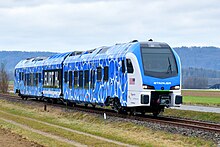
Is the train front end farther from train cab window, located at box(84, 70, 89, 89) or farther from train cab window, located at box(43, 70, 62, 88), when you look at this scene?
train cab window, located at box(43, 70, 62, 88)

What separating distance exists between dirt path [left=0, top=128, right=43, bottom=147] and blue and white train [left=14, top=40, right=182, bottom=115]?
6384 mm

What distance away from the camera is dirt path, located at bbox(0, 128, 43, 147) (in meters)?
15.6

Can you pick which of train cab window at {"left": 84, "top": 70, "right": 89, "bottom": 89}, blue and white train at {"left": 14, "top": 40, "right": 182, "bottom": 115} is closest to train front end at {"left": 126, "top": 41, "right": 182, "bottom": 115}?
blue and white train at {"left": 14, "top": 40, "right": 182, "bottom": 115}

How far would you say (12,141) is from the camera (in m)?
16.7

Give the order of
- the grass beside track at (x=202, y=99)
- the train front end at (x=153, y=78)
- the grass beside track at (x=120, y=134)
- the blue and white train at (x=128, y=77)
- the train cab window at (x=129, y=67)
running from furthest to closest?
the grass beside track at (x=202, y=99) < the train cab window at (x=129, y=67) < the blue and white train at (x=128, y=77) < the train front end at (x=153, y=78) < the grass beside track at (x=120, y=134)

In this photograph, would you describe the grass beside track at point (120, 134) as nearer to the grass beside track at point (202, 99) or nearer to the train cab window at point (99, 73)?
the train cab window at point (99, 73)

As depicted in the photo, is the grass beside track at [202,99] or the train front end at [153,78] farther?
the grass beside track at [202,99]

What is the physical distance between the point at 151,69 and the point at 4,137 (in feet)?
26.4

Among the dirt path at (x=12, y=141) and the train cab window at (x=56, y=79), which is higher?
the train cab window at (x=56, y=79)

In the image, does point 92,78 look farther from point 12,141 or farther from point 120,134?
point 12,141

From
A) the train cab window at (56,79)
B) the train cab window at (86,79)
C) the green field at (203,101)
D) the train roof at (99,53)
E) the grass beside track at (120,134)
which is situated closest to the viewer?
the grass beside track at (120,134)

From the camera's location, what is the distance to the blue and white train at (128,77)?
22.3 metres

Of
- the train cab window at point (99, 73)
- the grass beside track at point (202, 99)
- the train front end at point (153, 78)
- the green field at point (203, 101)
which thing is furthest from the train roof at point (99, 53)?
the green field at point (203, 101)

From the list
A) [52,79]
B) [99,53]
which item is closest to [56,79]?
[52,79]
